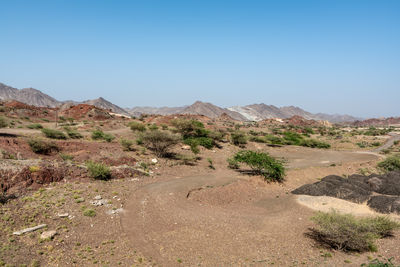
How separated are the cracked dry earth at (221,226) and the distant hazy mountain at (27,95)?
18769 cm

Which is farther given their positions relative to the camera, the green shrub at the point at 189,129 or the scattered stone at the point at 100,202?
the green shrub at the point at 189,129

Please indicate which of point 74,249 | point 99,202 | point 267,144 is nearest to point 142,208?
point 99,202

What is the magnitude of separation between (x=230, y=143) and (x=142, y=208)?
91.2ft

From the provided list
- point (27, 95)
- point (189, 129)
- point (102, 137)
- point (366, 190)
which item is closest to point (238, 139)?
point (189, 129)

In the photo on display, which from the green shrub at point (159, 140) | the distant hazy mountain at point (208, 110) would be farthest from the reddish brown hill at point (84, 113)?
the distant hazy mountain at point (208, 110)

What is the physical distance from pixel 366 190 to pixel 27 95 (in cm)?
21345

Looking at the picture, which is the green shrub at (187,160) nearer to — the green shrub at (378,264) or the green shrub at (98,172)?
the green shrub at (98,172)

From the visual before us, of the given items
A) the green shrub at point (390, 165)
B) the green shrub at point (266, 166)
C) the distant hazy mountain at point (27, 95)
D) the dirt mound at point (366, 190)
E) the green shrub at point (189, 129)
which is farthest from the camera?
the distant hazy mountain at point (27, 95)

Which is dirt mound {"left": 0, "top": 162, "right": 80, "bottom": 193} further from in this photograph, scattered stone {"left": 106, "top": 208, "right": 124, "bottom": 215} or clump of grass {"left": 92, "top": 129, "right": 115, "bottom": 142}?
clump of grass {"left": 92, "top": 129, "right": 115, "bottom": 142}

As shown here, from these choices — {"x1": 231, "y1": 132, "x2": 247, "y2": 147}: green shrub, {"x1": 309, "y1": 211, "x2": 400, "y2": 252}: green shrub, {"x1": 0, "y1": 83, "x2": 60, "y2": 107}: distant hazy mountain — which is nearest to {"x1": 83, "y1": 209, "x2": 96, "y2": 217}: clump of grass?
{"x1": 309, "y1": 211, "x2": 400, "y2": 252}: green shrub

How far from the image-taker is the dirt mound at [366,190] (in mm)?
15403

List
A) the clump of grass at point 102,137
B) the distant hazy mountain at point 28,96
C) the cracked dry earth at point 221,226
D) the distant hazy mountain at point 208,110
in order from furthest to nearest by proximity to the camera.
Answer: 1. the distant hazy mountain at point 28,96
2. the distant hazy mountain at point 208,110
3. the clump of grass at point 102,137
4. the cracked dry earth at point 221,226

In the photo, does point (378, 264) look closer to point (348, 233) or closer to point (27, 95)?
point (348, 233)

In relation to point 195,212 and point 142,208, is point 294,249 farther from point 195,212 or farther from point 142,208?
point 142,208
